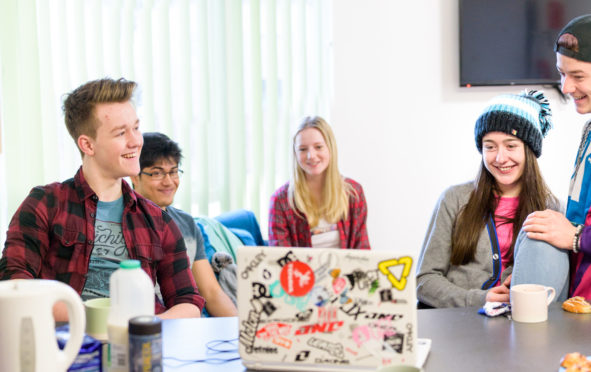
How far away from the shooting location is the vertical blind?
3338 mm

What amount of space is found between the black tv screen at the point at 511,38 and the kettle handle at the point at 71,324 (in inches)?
130

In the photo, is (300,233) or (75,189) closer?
(75,189)

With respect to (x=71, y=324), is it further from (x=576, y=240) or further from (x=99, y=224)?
(x=576, y=240)

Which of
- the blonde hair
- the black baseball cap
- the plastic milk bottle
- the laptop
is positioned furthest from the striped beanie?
the plastic milk bottle

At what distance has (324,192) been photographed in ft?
11.2

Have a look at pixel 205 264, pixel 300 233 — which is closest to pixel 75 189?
pixel 205 264

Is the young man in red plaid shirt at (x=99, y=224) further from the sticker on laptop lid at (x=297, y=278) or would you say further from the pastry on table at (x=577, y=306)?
the pastry on table at (x=577, y=306)

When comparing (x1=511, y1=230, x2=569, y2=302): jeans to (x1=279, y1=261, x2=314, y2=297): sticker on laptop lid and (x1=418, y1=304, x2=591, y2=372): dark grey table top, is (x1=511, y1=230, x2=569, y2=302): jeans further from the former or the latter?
(x1=279, y1=261, x2=314, y2=297): sticker on laptop lid

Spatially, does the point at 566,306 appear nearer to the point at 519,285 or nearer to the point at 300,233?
the point at 519,285

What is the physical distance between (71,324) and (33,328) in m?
0.06

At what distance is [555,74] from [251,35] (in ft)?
6.00

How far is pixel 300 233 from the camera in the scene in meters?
3.35

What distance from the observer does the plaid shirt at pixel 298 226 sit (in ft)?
10.9

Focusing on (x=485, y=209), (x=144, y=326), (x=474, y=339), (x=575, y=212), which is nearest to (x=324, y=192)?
(x=485, y=209)
